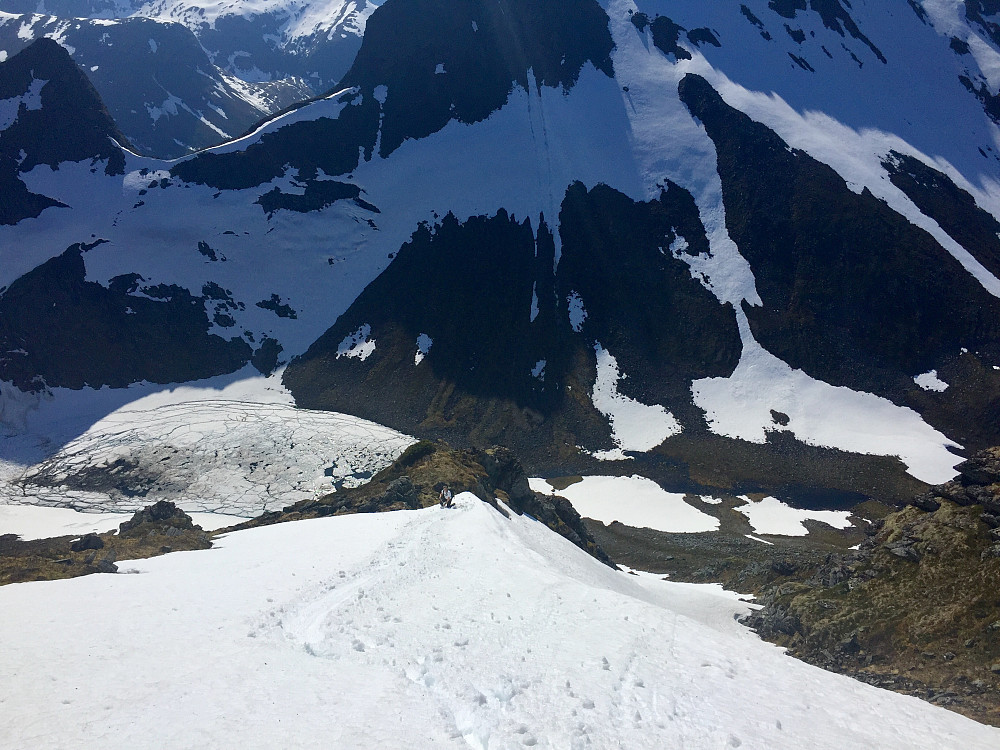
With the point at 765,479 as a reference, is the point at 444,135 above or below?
above

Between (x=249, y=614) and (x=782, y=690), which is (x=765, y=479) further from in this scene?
(x=249, y=614)

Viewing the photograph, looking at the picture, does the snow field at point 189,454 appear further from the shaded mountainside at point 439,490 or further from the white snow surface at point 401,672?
the white snow surface at point 401,672

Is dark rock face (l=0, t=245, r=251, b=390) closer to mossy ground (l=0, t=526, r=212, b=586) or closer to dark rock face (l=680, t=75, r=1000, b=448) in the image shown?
mossy ground (l=0, t=526, r=212, b=586)

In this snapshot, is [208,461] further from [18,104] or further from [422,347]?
[18,104]

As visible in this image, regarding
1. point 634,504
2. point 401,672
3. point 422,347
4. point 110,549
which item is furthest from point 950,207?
point 110,549

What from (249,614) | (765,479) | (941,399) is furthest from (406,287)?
(249,614)
